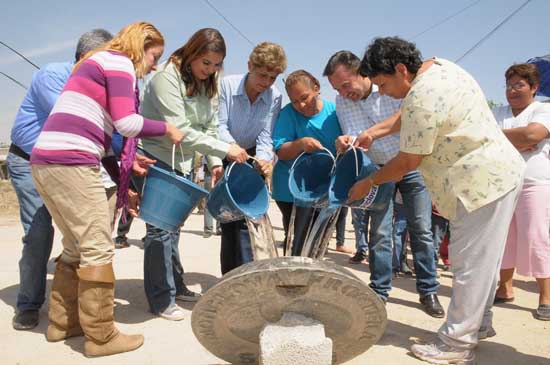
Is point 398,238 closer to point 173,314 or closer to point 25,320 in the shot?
point 173,314

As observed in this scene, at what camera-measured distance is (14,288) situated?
3.85 m

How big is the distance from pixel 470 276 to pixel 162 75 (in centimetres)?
211

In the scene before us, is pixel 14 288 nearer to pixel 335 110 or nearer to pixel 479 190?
pixel 335 110

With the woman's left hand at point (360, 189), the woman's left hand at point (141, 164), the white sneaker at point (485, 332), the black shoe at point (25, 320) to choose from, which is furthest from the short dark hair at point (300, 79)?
the black shoe at point (25, 320)

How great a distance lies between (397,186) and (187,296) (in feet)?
5.78

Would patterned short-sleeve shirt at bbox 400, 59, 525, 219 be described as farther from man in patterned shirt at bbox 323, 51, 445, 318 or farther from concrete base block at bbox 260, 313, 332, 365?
concrete base block at bbox 260, 313, 332, 365

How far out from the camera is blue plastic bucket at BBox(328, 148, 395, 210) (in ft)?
9.25

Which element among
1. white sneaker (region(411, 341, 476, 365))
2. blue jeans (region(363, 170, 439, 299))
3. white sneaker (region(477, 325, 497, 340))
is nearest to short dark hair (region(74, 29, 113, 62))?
blue jeans (region(363, 170, 439, 299))

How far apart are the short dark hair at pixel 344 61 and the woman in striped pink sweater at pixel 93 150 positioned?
1.12 m

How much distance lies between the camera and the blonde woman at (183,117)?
2955 millimetres

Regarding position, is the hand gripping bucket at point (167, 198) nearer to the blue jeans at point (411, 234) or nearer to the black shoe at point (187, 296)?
the black shoe at point (187, 296)

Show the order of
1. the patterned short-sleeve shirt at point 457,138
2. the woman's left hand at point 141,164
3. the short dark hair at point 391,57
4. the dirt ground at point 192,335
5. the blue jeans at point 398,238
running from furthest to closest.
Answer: the blue jeans at point 398,238
the woman's left hand at point 141,164
the dirt ground at point 192,335
the short dark hair at point 391,57
the patterned short-sleeve shirt at point 457,138

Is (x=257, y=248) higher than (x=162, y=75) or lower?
lower

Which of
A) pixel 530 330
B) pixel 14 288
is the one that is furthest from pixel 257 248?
pixel 14 288
